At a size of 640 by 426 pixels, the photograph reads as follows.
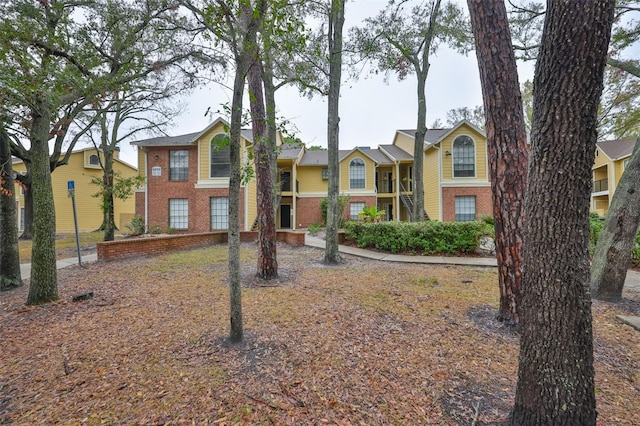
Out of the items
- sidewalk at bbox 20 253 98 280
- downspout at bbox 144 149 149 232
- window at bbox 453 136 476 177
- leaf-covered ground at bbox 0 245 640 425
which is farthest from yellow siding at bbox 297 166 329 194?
leaf-covered ground at bbox 0 245 640 425

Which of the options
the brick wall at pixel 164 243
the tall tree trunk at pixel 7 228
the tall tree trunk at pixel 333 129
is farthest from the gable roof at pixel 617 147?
the tall tree trunk at pixel 7 228

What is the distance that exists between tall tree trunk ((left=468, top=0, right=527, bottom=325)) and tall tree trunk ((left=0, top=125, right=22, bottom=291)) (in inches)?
330

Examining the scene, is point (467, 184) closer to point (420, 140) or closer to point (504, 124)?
point (420, 140)

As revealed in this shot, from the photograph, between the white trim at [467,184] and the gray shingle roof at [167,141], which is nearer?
the gray shingle roof at [167,141]

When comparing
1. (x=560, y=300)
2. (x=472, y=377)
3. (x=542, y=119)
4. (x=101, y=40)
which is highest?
(x=101, y=40)

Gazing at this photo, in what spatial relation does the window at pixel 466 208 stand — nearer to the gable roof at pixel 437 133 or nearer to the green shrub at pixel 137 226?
the gable roof at pixel 437 133

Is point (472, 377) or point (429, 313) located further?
point (429, 313)

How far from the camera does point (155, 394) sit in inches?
92.3

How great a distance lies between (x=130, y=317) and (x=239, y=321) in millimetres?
2093

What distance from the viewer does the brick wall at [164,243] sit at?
8.65 m

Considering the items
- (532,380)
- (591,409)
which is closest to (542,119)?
(532,380)

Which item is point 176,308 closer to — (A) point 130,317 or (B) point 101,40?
(A) point 130,317

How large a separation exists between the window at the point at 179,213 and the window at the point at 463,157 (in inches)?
650

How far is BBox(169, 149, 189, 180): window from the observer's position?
16156mm
